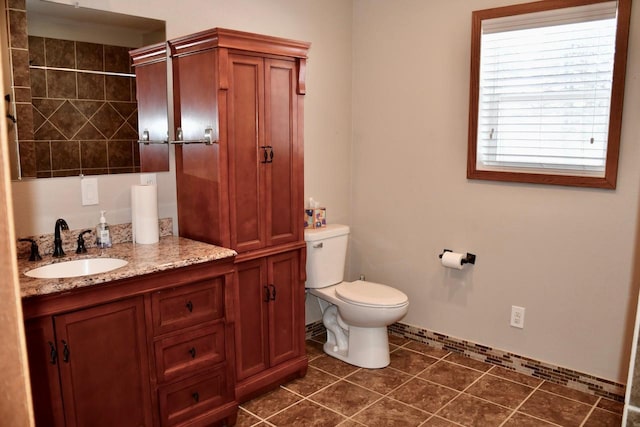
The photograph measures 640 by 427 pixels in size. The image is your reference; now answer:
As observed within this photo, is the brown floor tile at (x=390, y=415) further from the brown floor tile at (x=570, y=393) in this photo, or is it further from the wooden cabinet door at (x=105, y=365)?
the wooden cabinet door at (x=105, y=365)

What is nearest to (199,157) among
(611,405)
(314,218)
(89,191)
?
(89,191)

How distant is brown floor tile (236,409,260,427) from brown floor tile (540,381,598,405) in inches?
64.9

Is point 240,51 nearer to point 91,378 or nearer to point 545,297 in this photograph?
point 91,378

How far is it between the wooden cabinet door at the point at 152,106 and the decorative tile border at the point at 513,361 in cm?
164

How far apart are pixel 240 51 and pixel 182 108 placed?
Result: 0.44 metres

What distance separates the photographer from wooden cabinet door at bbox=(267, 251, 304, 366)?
9.55 ft

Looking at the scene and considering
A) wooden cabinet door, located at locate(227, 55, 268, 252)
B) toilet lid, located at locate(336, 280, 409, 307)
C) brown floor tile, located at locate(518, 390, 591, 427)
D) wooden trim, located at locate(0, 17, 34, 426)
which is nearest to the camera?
wooden trim, located at locate(0, 17, 34, 426)

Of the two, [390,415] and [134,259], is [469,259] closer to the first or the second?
[390,415]

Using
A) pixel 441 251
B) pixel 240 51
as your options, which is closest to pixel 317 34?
pixel 240 51

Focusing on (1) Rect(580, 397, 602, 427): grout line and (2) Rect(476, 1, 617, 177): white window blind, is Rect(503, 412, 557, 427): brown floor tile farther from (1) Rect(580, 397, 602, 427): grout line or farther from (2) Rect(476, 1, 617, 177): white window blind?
(2) Rect(476, 1, 617, 177): white window blind

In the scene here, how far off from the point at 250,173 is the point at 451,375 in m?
1.73

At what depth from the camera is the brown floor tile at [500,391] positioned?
2.88 m

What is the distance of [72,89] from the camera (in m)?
2.45

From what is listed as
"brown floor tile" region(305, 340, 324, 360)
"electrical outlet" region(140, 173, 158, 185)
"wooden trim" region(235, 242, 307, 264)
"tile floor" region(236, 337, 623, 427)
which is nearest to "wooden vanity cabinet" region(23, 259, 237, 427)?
"wooden trim" region(235, 242, 307, 264)
